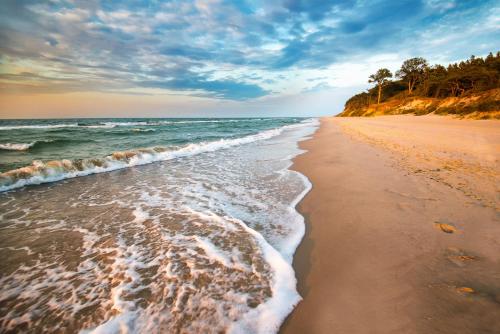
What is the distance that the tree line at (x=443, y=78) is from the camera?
26.8 m

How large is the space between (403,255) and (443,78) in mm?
43757

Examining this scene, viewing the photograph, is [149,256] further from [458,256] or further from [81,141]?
[81,141]

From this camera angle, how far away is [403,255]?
2643mm

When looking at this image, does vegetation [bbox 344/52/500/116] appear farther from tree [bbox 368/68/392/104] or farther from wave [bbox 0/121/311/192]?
wave [bbox 0/121/311/192]

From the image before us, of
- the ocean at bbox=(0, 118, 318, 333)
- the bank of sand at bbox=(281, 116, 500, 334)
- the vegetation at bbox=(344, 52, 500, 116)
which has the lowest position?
the ocean at bbox=(0, 118, 318, 333)

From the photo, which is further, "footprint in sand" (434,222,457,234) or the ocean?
"footprint in sand" (434,222,457,234)

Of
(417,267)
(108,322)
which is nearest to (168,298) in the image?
(108,322)

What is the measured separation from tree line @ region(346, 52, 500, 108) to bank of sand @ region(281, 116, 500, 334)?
2988 centimetres

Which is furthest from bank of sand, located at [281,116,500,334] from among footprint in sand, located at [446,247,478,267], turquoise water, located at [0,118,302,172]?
turquoise water, located at [0,118,302,172]

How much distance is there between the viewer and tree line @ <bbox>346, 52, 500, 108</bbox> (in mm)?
26781

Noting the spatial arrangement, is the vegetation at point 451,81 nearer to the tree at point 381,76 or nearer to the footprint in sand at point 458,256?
the tree at point 381,76

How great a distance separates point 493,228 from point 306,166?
517 centimetres

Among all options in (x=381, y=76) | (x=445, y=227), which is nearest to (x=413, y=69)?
(x=381, y=76)

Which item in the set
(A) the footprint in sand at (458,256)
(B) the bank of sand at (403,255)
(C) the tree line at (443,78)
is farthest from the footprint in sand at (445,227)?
(C) the tree line at (443,78)
